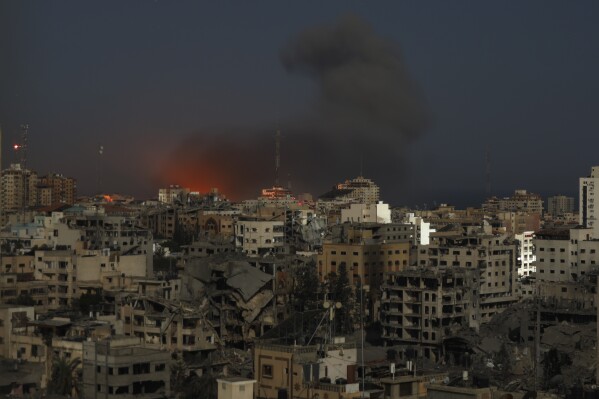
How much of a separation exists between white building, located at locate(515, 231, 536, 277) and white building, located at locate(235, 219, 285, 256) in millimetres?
4827

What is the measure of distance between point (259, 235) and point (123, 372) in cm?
1459

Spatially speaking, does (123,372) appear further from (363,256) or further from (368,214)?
(368,214)

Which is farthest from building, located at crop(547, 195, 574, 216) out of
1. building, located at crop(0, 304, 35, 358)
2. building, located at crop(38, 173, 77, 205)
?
building, located at crop(0, 304, 35, 358)

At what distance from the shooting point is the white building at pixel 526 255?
90.0ft

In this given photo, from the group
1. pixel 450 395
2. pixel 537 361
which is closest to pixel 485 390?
pixel 450 395

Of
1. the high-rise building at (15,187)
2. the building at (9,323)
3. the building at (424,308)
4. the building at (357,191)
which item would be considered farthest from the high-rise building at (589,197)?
the building at (357,191)

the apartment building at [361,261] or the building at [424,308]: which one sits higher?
the apartment building at [361,261]

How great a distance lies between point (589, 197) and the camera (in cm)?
3073

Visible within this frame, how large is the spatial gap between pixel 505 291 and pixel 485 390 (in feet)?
37.7

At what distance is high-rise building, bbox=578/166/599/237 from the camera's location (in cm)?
3011

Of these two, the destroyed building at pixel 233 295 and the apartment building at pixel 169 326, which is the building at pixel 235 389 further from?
the destroyed building at pixel 233 295

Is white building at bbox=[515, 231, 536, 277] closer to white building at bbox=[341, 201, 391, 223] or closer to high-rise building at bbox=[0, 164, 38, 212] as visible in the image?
white building at bbox=[341, 201, 391, 223]

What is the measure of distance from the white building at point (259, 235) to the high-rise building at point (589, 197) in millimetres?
6974

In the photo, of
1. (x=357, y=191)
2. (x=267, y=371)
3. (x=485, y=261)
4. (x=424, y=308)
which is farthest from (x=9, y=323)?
(x=357, y=191)
